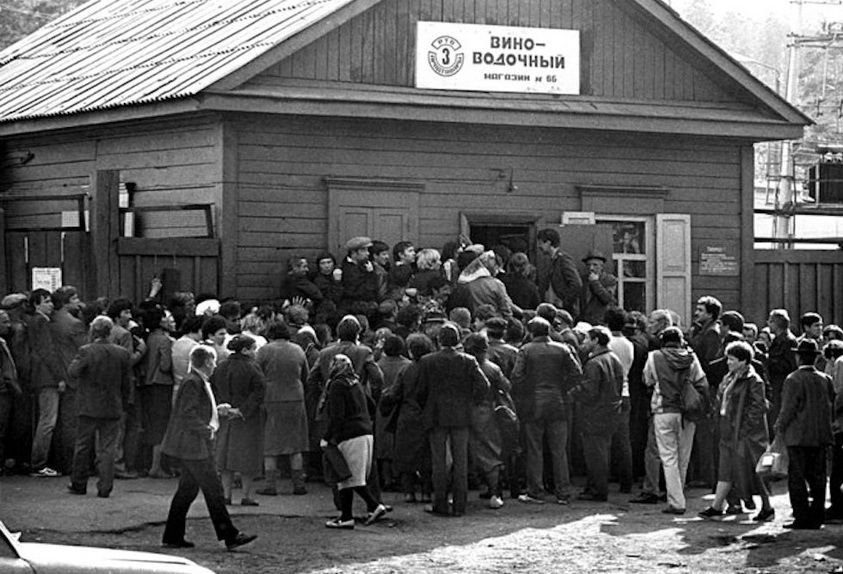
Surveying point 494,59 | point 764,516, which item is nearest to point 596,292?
point 494,59

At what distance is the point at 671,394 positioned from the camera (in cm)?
1584

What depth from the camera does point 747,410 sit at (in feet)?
49.7

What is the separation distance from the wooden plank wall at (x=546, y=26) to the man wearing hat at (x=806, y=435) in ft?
28.4

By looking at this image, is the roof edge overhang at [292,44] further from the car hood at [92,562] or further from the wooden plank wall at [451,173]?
the car hood at [92,562]

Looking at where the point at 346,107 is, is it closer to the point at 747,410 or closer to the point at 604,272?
the point at 604,272

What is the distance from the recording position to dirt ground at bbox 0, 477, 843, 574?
42.5 ft

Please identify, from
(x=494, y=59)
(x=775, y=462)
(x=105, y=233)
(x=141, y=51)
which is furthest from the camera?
(x=141, y=51)

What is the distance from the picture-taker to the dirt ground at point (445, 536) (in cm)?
1295

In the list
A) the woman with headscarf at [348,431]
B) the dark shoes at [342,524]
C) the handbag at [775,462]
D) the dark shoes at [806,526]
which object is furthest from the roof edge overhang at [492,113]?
the dark shoes at [806,526]

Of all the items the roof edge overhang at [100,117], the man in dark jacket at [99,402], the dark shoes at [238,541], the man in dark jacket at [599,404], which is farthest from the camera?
the roof edge overhang at [100,117]

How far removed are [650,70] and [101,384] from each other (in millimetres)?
10703

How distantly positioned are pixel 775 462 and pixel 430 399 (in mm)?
3269

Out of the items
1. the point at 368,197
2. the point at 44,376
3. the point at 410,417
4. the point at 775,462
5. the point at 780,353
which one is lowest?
the point at 775,462

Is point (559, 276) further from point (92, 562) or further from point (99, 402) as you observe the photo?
point (92, 562)
